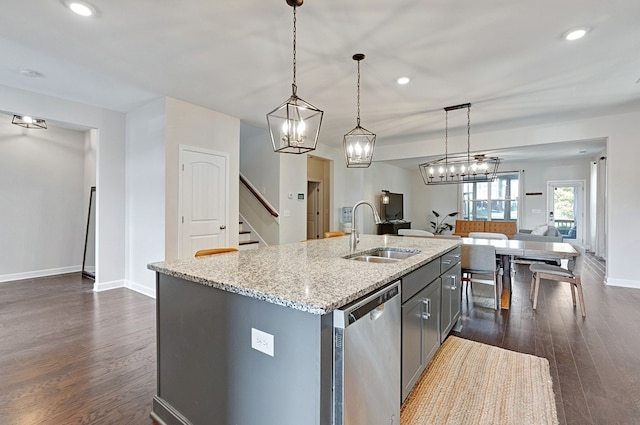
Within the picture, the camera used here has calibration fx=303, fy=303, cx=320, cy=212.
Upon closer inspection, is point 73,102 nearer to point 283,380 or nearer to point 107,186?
point 107,186

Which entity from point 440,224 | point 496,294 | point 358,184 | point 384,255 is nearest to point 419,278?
point 384,255

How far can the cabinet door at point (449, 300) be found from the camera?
2.52 meters

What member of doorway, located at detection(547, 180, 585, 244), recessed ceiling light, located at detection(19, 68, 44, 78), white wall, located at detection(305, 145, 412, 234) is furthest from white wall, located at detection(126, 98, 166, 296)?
doorway, located at detection(547, 180, 585, 244)

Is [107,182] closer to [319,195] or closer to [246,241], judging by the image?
[246,241]

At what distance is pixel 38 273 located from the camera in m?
5.32

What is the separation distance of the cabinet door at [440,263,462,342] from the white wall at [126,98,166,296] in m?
3.56

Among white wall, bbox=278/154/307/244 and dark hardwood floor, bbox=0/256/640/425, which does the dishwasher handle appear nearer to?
dark hardwood floor, bbox=0/256/640/425

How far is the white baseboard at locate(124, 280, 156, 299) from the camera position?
169 inches

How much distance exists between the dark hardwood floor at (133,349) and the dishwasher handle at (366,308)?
1.36 metres

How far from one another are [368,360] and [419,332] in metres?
0.80

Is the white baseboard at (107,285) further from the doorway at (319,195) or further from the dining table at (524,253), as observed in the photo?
the dining table at (524,253)

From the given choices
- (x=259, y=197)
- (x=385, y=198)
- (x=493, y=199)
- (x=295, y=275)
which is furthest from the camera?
(x=493, y=199)

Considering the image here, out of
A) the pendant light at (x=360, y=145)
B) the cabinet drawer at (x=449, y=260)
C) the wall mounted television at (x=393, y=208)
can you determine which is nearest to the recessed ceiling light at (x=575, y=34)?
the pendant light at (x=360, y=145)

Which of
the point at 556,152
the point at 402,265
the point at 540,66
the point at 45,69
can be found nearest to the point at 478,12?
the point at 540,66
